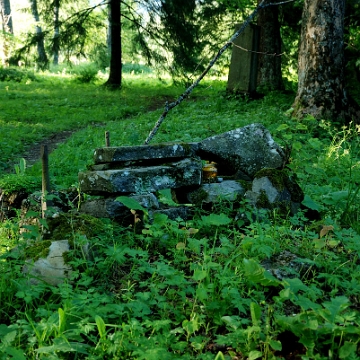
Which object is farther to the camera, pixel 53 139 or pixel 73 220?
pixel 53 139

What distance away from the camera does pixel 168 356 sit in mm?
2725

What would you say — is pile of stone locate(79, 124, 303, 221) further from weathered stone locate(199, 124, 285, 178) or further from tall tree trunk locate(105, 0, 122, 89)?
tall tree trunk locate(105, 0, 122, 89)

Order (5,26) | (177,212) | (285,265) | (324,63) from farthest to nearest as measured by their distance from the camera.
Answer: (5,26), (324,63), (177,212), (285,265)

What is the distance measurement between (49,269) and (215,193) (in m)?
1.94

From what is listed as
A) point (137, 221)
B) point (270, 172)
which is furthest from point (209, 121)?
point (137, 221)

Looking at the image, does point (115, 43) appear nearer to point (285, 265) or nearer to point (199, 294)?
point (285, 265)

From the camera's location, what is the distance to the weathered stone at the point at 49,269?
3514 millimetres

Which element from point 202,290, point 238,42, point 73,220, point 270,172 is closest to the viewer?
point 202,290

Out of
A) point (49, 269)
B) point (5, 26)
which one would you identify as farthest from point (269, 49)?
point (5, 26)

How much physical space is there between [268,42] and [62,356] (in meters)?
12.1

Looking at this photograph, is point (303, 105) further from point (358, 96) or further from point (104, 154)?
point (104, 154)

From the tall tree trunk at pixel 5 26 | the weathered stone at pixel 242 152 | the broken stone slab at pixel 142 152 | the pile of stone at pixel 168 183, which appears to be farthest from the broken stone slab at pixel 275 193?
the tall tree trunk at pixel 5 26

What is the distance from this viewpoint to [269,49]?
13.5 m

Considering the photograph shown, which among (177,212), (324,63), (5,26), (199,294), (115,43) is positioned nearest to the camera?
(199,294)
